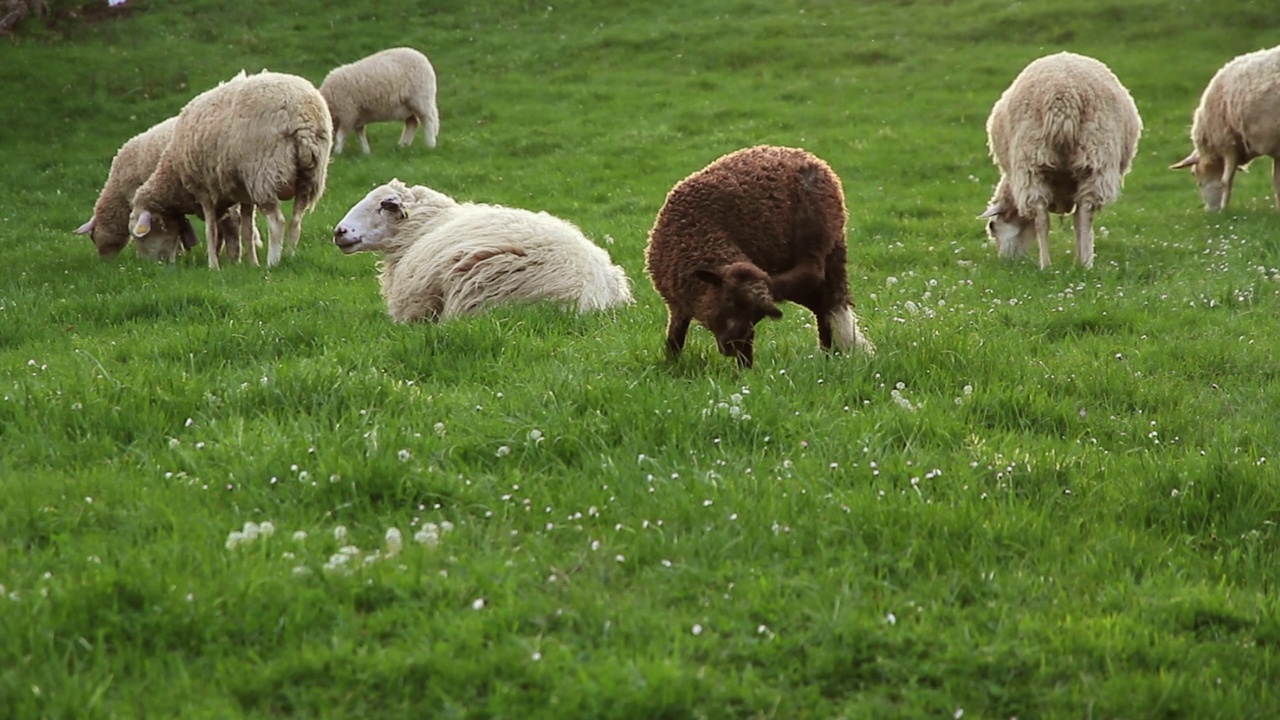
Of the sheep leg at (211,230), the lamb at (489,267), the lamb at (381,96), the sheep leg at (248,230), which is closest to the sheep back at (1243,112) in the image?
the lamb at (489,267)

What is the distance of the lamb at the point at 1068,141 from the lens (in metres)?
9.84

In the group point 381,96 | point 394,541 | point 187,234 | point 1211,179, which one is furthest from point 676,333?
point 381,96

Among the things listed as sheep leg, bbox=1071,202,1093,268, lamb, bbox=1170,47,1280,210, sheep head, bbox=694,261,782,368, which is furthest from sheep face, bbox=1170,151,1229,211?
sheep head, bbox=694,261,782,368

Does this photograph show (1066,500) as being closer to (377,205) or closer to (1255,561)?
(1255,561)

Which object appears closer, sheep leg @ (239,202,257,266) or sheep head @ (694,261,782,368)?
sheep head @ (694,261,782,368)

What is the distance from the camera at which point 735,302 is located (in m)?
5.36

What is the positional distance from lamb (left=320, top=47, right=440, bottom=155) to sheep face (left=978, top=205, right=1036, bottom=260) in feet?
38.4

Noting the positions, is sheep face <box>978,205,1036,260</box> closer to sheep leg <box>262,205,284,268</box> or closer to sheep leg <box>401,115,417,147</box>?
sheep leg <box>262,205,284,268</box>

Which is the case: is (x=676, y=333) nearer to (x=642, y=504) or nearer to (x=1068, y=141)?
(x=642, y=504)

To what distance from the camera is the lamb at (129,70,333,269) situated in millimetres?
10672

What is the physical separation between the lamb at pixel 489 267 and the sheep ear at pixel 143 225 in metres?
3.63

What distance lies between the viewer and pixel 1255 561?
13.3ft

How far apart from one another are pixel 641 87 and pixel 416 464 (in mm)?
20167

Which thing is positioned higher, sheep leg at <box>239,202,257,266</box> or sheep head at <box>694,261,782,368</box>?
sheep head at <box>694,261,782,368</box>
